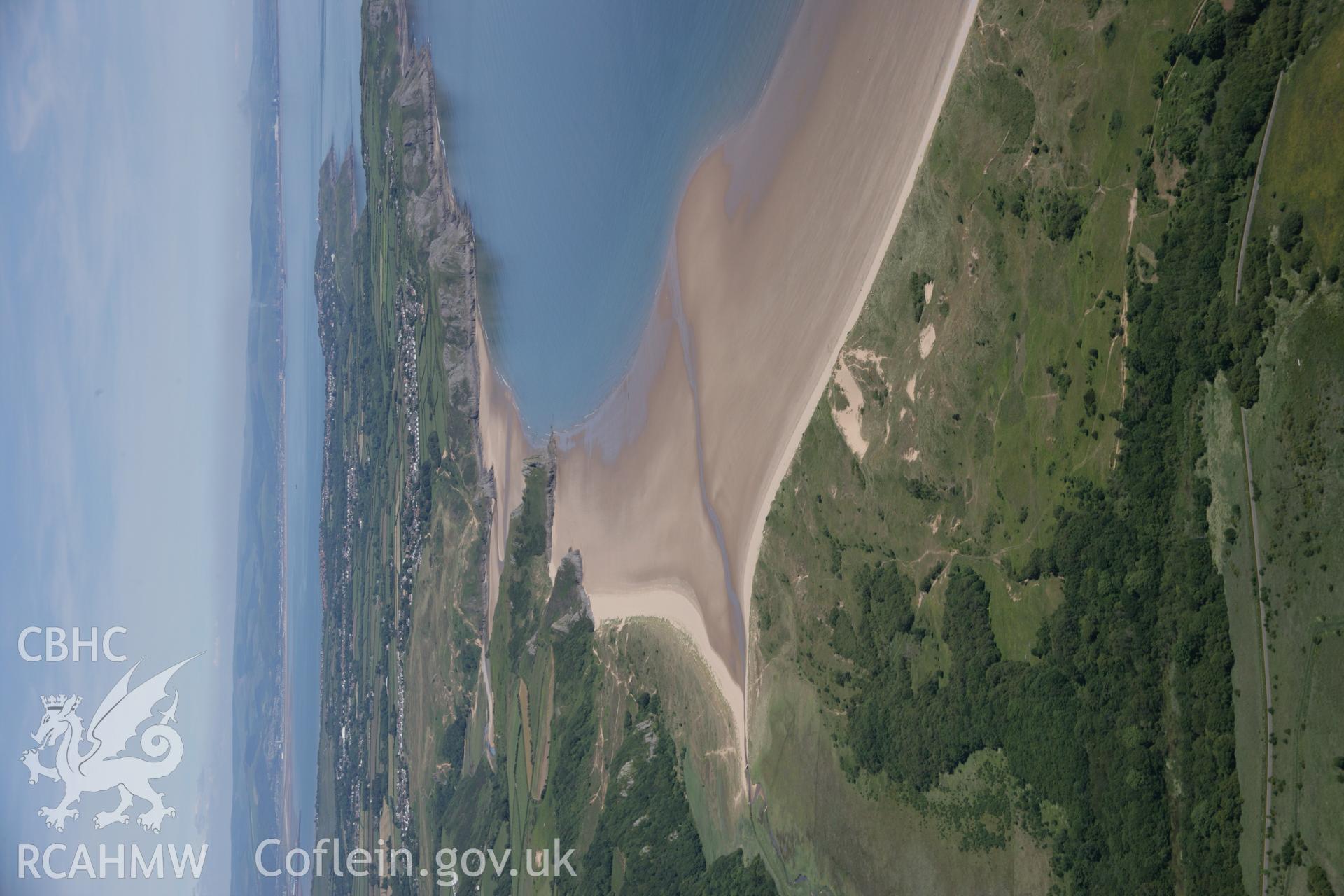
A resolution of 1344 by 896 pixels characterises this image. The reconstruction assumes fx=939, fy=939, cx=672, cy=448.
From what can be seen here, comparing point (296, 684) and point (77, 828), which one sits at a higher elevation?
point (296, 684)

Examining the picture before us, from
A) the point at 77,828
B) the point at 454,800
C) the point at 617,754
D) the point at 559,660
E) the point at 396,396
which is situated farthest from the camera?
the point at 396,396

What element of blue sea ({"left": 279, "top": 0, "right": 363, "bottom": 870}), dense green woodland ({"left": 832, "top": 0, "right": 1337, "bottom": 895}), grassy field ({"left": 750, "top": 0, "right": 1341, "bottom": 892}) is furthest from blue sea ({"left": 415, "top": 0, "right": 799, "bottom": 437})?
blue sea ({"left": 279, "top": 0, "right": 363, "bottom": 870})

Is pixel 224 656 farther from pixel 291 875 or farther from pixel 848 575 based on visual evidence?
pixel 848 575

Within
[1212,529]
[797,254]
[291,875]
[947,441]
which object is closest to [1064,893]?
[1212,529]

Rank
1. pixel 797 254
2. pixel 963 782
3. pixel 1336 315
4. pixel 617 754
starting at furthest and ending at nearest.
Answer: pixel 617 754 → pixel 797 254 → pixel 963 782 → pixel 1336 315

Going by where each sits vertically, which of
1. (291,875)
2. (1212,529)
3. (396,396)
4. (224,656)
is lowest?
(291,875)

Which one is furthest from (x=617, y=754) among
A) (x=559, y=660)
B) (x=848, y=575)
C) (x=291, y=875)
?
(x=291, y=875)

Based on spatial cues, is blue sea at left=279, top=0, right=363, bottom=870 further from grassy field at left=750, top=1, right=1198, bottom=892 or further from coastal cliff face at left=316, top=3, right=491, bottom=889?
grassy field at left=750, top=1, right=1198, bottom=892

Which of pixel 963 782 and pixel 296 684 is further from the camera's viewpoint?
pixel 296 684
